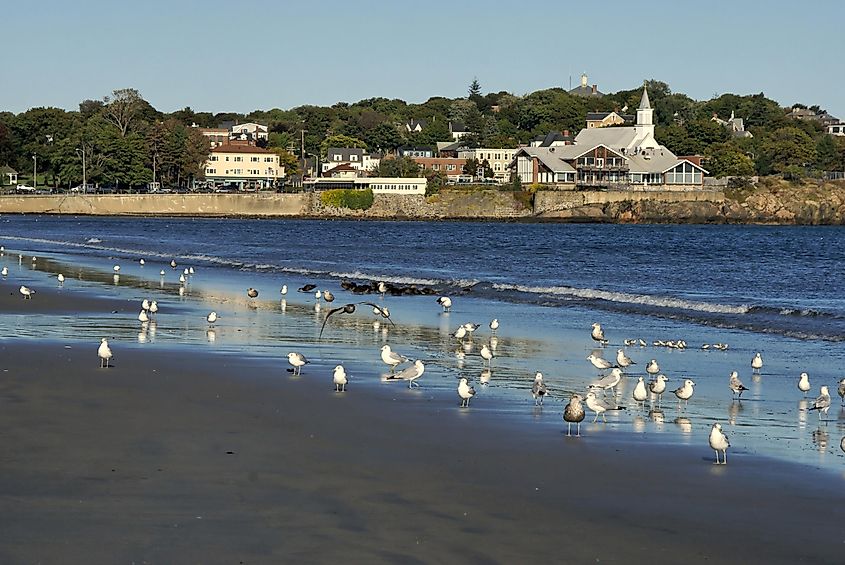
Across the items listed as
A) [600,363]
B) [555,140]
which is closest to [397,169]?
[555,140]

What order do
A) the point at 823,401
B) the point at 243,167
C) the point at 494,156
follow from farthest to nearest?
the point at 494,156, the point at 243,167, the point at 823,401

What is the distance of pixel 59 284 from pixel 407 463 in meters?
22.7

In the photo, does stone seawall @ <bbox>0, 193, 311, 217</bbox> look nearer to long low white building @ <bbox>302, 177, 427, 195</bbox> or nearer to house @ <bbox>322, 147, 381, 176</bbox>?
long low white building @ <bbox>302, 177, 427, 195</bbox>

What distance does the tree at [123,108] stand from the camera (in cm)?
14875

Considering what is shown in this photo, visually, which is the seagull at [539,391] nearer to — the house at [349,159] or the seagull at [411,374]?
the seagull at [411,374]

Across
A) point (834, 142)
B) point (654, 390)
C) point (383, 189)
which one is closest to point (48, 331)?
point (654, 390)

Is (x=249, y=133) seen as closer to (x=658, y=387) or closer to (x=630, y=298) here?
(x=630, y=298)

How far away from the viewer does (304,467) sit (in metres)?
9.59

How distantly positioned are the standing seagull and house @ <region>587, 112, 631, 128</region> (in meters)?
144

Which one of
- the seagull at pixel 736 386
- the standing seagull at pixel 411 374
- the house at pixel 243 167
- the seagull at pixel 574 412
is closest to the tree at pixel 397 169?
the house at pixel 243 167

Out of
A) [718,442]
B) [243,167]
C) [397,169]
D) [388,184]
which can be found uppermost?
[243,167]

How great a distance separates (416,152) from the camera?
→ 156m

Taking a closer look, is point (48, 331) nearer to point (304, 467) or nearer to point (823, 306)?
point (304, 467)

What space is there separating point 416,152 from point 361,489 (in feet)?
488
